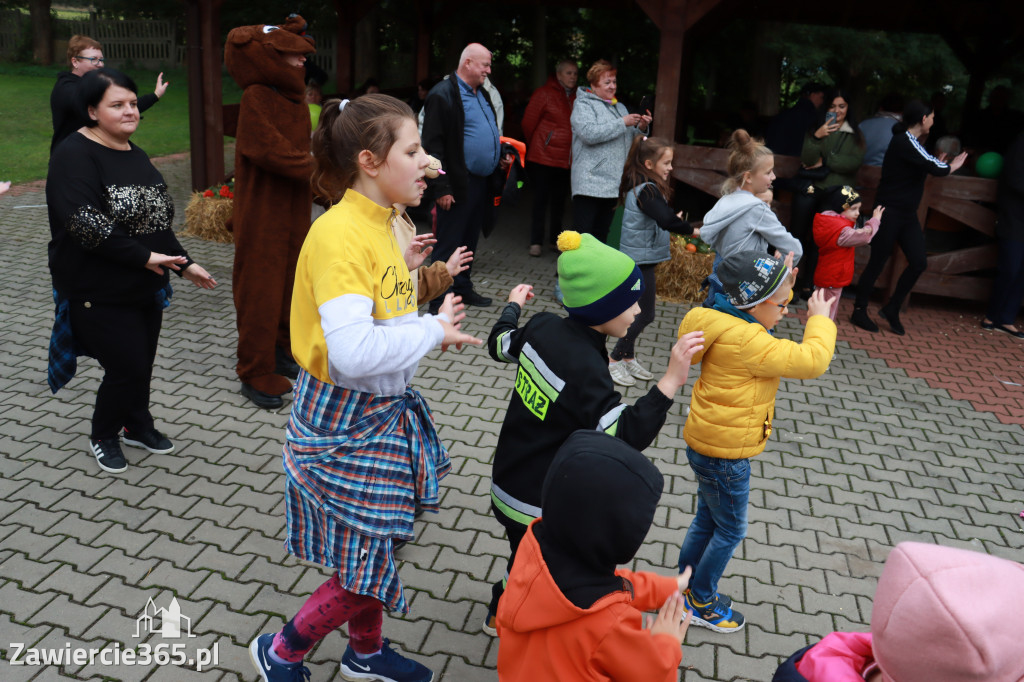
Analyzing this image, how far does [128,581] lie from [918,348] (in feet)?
20.5

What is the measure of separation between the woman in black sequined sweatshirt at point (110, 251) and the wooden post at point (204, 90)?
5.55 m

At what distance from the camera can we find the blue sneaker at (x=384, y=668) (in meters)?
2.91

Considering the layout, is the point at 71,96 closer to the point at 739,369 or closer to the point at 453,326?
the point at 453,326

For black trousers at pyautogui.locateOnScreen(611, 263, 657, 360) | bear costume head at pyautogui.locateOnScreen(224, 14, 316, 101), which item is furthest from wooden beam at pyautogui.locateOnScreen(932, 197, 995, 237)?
bear costume head at pyautogui.locateOnScreen(224, 14, 316, 101)

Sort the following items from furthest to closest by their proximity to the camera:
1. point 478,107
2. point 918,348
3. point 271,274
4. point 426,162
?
1. point 918,348
2. point 478,107
3. point 271,274
4. point 426,162

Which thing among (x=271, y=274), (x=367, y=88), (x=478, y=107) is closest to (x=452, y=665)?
(x=271, y=274)

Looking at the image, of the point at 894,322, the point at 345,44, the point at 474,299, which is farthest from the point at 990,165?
the point at 345,44

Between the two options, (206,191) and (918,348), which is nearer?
(918,348)

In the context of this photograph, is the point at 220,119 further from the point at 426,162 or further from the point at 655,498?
the point at 655,498

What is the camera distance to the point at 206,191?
9.09 metres

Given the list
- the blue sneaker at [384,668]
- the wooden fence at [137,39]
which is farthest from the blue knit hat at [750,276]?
the wooden fence at [137,39]

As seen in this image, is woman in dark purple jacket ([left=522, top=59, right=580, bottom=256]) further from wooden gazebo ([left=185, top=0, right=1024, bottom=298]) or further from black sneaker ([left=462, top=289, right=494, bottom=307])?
black sneaker ([left=462, top=289, right=494, bottom=307])

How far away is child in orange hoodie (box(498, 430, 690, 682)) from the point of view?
182cm

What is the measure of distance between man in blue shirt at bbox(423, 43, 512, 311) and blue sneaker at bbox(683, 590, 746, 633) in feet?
12.9
